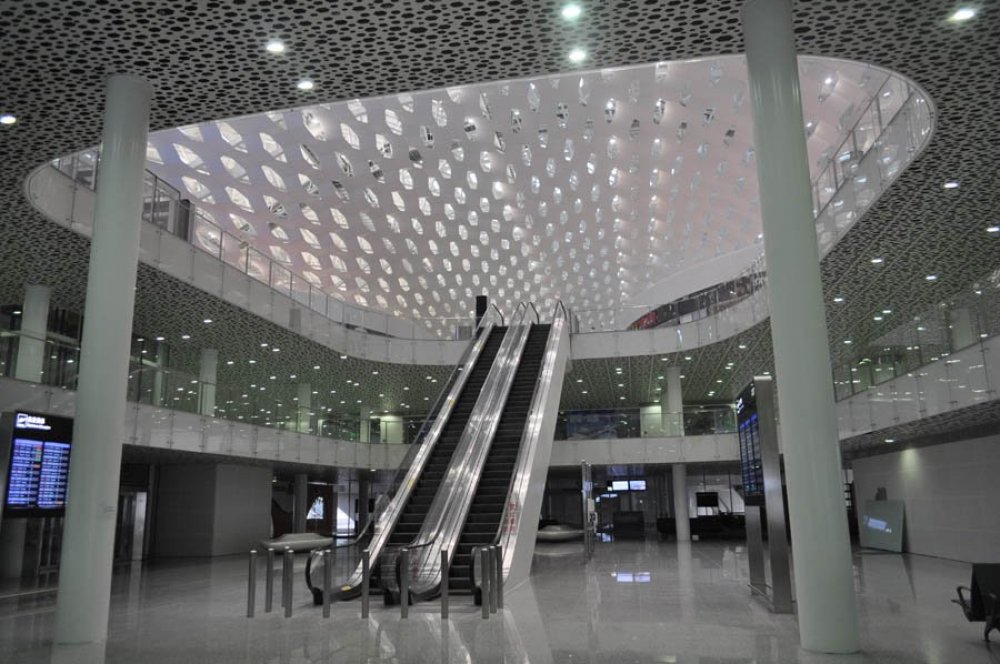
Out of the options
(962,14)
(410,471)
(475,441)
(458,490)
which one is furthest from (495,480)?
(962,14)

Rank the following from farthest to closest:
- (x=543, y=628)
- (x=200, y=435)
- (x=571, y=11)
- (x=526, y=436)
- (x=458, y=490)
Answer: (x=200, y=435) → (x=526, y=436) → (x=458, y=490) → (x=543, y=628) → (x=571, y=11)

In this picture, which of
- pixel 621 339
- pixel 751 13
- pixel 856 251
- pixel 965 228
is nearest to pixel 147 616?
pixel 751 13

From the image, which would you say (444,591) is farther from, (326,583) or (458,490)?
Result: (458,490)

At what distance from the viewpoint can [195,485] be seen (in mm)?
25984

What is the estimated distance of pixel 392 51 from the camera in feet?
30.0

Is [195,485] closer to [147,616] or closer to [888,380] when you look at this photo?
[147,616]

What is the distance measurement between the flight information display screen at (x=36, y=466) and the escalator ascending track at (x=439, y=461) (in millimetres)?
5585

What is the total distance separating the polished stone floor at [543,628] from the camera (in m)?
7.63

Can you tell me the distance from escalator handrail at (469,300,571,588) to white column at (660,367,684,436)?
5.35 m

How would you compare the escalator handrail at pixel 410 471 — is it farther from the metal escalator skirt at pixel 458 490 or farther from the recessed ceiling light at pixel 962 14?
the recessed ceiling light at pixel 962 14

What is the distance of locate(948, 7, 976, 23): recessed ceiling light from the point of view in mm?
8172

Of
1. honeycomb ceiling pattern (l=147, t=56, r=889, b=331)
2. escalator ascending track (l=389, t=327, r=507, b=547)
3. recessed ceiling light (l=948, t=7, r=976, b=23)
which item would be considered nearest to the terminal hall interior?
recessed ceiling light (l=948, t=7, r=976, b=23)

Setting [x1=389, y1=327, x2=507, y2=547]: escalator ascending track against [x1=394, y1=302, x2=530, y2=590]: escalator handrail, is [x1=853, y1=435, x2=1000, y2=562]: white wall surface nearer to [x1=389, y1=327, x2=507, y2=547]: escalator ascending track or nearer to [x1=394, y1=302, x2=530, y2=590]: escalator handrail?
[x1=394, y1=302, x2=530, y2=590]: escalator handrail

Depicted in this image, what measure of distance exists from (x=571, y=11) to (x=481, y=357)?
1732 cm
